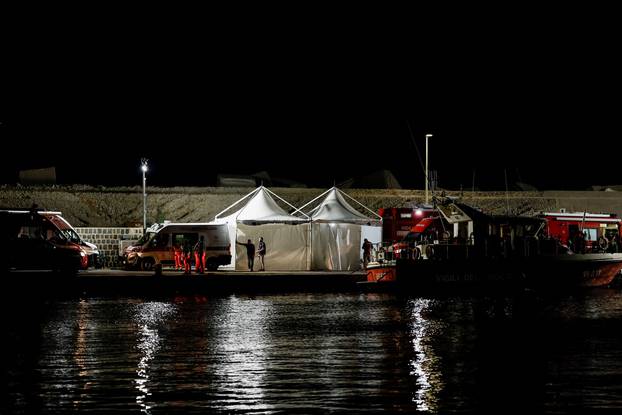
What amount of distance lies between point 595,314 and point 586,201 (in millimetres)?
55586

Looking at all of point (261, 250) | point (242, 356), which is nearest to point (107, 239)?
point (261, 250)

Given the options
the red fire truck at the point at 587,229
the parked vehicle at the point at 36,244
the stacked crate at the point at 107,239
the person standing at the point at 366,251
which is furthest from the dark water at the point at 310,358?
the stacked crate at the point at 107,239

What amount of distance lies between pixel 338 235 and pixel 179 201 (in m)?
31.5

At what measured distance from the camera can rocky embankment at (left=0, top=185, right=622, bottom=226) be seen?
230 feet

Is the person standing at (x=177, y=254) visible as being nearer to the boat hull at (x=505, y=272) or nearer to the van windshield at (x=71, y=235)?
the van windshield at (x=71, y=235)

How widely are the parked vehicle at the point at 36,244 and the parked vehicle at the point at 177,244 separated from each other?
2490 mm

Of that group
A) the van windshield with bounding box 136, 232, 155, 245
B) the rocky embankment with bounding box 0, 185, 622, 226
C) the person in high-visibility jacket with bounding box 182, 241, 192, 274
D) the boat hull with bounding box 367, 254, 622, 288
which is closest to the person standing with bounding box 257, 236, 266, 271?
the person in high-visibility jacket with bounding box 182, 241, 192, 274

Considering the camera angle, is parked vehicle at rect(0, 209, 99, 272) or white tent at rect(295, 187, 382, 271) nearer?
parked vehicle at rect(0, 209, 99, 272)

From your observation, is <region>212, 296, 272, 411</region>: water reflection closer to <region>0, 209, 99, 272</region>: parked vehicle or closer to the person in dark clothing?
<region>0, 209, 99, 272</region>: parked vehicle

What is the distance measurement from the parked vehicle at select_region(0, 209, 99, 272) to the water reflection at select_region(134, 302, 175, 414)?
12.3m

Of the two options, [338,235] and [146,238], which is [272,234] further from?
[146,238]

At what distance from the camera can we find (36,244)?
3881cm

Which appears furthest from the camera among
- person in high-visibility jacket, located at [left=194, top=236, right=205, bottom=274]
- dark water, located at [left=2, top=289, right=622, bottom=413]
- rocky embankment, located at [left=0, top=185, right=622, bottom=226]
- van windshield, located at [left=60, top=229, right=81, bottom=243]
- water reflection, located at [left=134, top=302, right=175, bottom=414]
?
rocky embankment, located at [left=0, top=185, right=622, bottom=226]

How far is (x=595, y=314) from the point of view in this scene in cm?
2489
